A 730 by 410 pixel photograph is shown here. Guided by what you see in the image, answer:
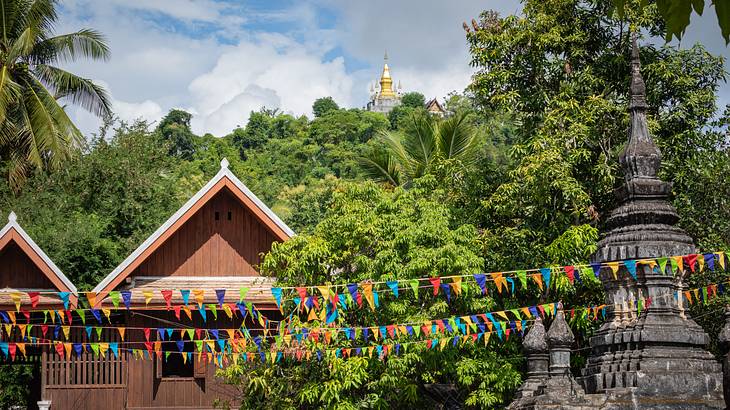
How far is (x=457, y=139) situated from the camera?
83.0 feet

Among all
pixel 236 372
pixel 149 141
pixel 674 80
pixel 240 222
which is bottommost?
pixel 236 372

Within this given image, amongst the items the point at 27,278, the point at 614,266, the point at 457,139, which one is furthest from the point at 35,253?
the point at 614,266

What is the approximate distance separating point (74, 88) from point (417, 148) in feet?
33.1

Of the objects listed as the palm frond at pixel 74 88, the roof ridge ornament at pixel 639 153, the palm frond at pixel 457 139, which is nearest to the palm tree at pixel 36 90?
the palm frond at pixel 74 88

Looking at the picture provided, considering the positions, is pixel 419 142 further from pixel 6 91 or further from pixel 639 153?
pixel 639 153

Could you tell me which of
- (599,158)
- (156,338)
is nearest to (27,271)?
(156,338)

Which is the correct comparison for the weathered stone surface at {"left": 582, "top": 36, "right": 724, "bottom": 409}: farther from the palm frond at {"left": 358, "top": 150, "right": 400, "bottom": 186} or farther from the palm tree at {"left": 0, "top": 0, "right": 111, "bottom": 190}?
the palm tree at {"left": 0, "top": 0, "right": 111, "bottom": 190}

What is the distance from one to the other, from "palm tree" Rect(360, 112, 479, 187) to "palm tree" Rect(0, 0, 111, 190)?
8.25 m

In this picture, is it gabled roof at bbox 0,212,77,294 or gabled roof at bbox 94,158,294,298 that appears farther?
gabled roof at bbox 0,212,77,294

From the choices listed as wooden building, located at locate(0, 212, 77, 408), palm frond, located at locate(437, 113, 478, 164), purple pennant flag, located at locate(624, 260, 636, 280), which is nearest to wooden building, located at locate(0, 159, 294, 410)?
wooden building, located at locate(0, 212, 77, 408)

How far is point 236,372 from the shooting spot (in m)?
16.4

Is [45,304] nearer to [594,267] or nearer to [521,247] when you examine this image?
Result: [521,247]

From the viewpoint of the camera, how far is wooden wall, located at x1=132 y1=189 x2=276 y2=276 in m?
20.0

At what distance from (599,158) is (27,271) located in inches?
454
